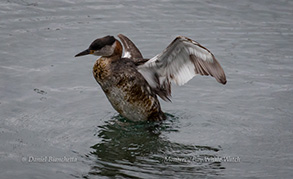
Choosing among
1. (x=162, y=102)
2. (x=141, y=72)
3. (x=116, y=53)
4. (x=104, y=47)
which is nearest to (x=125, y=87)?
(x=141, y=72)

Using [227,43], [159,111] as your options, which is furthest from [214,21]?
[159,111]

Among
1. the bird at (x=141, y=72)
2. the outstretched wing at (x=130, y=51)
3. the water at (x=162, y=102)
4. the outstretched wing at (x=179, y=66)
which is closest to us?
the water at (x=162, y=102)

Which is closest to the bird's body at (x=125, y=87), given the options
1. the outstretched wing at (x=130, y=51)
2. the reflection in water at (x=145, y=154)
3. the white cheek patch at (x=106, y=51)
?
the white cheek patch at (x=106, y=51)

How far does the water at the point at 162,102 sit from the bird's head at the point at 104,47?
105 cm

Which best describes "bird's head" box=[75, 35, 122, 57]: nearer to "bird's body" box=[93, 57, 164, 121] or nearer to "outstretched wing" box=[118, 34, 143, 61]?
"bird's body" box=[93, 57, 164, 121]

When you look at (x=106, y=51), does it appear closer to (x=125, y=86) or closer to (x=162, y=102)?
(x=125, y=86)

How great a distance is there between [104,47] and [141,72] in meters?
0.72

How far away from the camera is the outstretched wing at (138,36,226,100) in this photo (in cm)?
775

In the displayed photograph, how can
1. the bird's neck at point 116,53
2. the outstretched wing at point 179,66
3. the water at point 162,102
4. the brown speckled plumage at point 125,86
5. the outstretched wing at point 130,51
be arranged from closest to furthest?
the water at point 162,102, the outstretched wing at point 179,66, the brown speckled plumage at point 125,86, the bird's neck at point 116,53, the outstretched wing at point 130,51

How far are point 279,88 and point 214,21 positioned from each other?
331 centimetres

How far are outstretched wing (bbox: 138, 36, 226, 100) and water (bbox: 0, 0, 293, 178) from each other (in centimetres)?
67

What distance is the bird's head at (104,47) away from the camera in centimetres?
801

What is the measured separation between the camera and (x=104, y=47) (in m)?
8.08

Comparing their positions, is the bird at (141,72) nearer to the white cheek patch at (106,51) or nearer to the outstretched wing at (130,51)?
the white cheek patch at (106,51)
